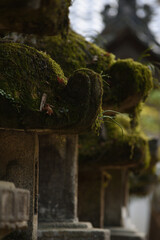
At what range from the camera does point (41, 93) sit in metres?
5.59

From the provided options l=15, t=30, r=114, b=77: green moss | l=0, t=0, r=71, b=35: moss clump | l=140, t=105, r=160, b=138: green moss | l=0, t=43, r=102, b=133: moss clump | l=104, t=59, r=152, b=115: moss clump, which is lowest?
l=0, t=43, r=102, b=133: moss clump

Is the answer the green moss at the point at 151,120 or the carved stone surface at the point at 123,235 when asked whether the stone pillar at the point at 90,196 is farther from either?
the green moss at the point at 151,120

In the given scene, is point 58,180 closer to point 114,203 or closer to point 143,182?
point 114,203

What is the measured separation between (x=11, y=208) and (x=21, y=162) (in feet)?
5.02

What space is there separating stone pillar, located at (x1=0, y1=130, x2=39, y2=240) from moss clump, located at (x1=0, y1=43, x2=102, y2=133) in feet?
1.92

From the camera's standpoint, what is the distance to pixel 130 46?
56.1 ft

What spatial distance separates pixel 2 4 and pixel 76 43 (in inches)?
140

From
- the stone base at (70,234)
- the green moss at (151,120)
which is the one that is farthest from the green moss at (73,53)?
the green moss at (151,120)

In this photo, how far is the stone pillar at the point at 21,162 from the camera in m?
5.88

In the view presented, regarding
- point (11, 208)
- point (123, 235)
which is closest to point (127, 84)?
point (11, 208)

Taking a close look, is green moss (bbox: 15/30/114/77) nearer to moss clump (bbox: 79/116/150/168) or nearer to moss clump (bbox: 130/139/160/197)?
moss clump (bbox: 79/116/150/168)

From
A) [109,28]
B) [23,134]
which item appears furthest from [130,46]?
[23,134]

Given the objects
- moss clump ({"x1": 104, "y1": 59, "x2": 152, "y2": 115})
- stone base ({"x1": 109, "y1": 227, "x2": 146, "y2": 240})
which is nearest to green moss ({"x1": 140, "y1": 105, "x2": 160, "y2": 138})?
stone base ({"x1": 109, "y1": 227, "x2": 146, "y2": 240})

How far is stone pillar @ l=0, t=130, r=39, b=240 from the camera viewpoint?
19.3 feet
